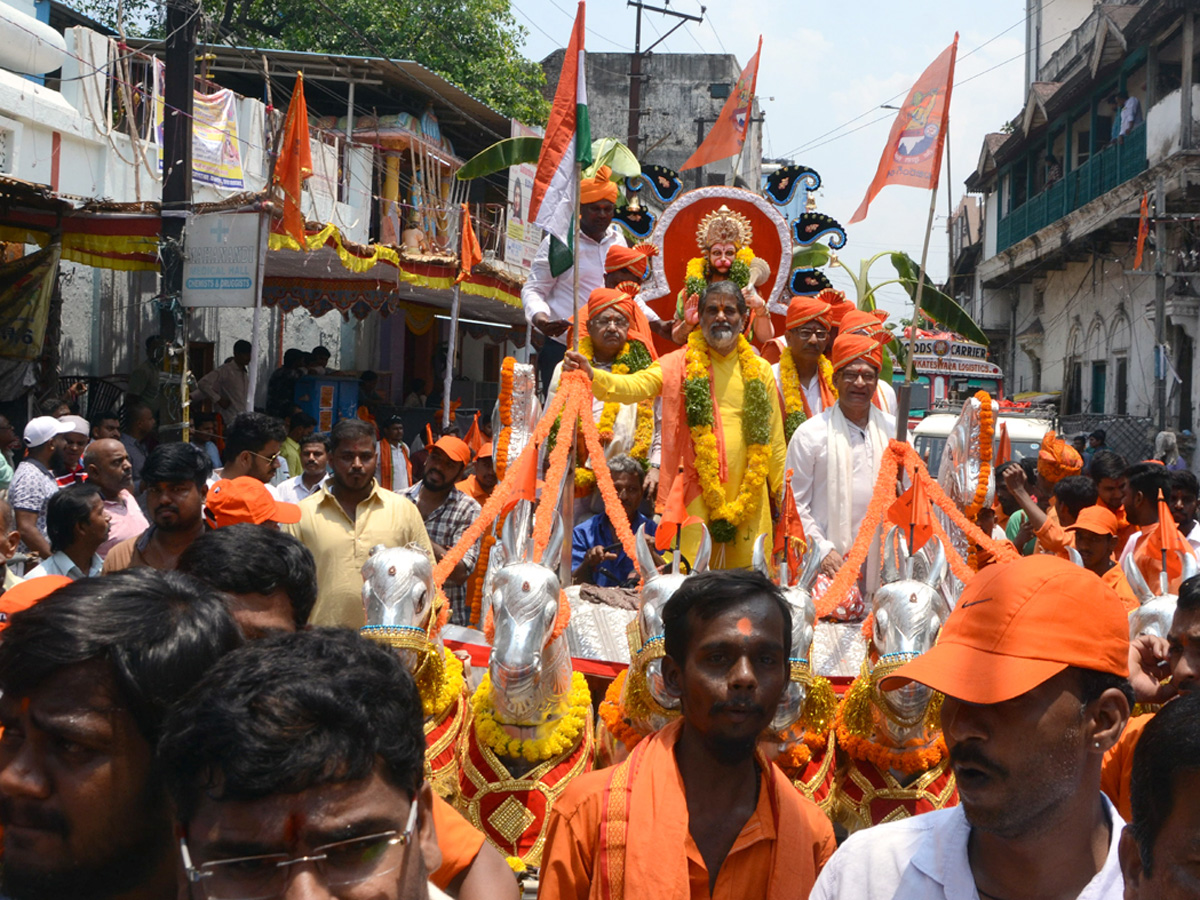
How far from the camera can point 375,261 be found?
12.8m

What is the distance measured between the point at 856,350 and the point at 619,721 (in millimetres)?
2379

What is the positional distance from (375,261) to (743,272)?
7.19 m

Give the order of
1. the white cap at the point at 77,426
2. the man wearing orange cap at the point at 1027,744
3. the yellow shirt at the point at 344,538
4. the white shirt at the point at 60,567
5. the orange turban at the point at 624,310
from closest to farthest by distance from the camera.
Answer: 1. the man wearing orange cap at the point at 1027,744
2. the white shirt at the point at 60,567
3. the yellow shirt at the point at 344,538
4. the orange turban at the point at 624,310
5. the white cap at the point at 77,426

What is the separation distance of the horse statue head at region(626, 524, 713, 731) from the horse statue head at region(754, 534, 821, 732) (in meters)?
0.29

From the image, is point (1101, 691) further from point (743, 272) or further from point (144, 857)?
point (743, 272)

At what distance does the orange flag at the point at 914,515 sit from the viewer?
4512 millimetres

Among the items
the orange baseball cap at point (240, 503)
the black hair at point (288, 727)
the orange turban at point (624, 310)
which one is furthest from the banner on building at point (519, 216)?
the black hair at point (288, 727)

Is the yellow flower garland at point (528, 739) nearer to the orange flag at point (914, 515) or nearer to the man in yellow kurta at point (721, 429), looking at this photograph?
the orange flag at point (914, 515)

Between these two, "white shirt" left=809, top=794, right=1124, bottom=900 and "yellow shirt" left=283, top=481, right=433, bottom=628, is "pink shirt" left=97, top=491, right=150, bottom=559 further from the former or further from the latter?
"white shirt" left=809, top=794, right=1124, bottom=900

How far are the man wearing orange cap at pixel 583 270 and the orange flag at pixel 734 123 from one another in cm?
167

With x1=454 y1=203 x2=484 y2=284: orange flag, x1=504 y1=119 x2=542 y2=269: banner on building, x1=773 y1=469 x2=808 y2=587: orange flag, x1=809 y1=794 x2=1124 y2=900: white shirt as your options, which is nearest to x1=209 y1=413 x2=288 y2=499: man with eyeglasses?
x1=773 y1=469 x2=808 y2=587: orange flag

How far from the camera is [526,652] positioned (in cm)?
374

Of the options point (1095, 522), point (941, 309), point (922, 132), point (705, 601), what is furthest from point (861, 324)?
point (705, 601)

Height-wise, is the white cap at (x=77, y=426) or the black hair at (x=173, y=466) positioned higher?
the white cap at (x=77, y=426)
